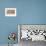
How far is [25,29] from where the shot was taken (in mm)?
3516

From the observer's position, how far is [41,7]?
3666 millimetres

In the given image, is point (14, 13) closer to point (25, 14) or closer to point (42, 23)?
point (25, 14)

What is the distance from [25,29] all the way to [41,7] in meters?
0.85

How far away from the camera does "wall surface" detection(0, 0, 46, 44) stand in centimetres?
366

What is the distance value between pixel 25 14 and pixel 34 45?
99cm

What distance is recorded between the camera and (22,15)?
367 cm

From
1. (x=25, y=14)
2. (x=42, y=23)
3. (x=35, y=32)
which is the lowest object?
(x=35, y=32)

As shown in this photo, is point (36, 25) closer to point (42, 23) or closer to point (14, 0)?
point (42, 23)

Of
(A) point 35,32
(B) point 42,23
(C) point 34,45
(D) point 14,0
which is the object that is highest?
(D) point 14,0

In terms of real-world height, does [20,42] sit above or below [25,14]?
below

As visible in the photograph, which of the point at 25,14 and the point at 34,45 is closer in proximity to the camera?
the point at 34,45

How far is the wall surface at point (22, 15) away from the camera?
3.66 metres

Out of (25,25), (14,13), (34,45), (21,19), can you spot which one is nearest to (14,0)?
(14,13)

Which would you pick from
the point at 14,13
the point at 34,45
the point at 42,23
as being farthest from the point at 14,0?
the point at 34,45
